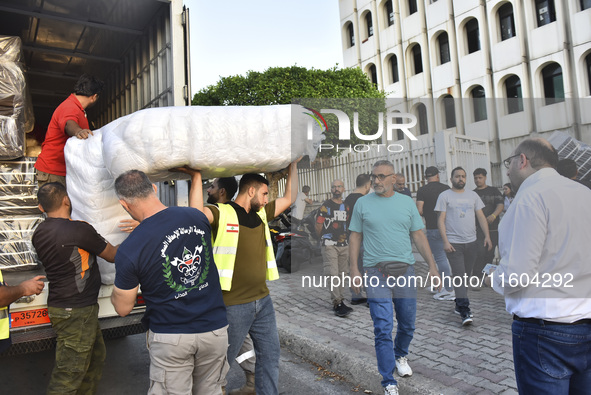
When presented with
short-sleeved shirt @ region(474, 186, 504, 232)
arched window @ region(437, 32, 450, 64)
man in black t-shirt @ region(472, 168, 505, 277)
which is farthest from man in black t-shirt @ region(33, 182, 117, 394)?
arched window @ region(437, 32, 450, 64)

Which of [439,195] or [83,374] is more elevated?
[439,195]

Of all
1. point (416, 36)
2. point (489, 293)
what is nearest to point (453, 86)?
point (416, 36)

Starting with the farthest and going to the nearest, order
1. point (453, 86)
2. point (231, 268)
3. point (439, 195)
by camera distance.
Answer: point (453, 86), point (439, 195), point (231, 268)

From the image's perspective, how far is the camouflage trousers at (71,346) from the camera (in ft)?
9.50

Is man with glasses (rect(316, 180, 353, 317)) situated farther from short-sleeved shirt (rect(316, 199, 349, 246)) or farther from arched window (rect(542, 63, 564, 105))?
arched window (rect(542, 63, 564, 105))

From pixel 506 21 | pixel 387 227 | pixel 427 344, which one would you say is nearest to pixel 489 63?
pixel 506 21

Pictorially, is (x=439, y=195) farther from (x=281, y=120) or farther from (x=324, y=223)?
(x=281, y=120)

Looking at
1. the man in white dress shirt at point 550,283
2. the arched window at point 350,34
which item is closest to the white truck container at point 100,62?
the man in white dress shirt at point 550,283

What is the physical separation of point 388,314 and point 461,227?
2.15 meters

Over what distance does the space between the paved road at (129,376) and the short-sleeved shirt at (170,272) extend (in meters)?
1.76

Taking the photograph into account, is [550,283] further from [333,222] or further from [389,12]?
[389,12]

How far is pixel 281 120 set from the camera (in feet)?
9.52

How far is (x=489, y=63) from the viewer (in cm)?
1912

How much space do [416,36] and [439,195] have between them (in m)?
19.3
